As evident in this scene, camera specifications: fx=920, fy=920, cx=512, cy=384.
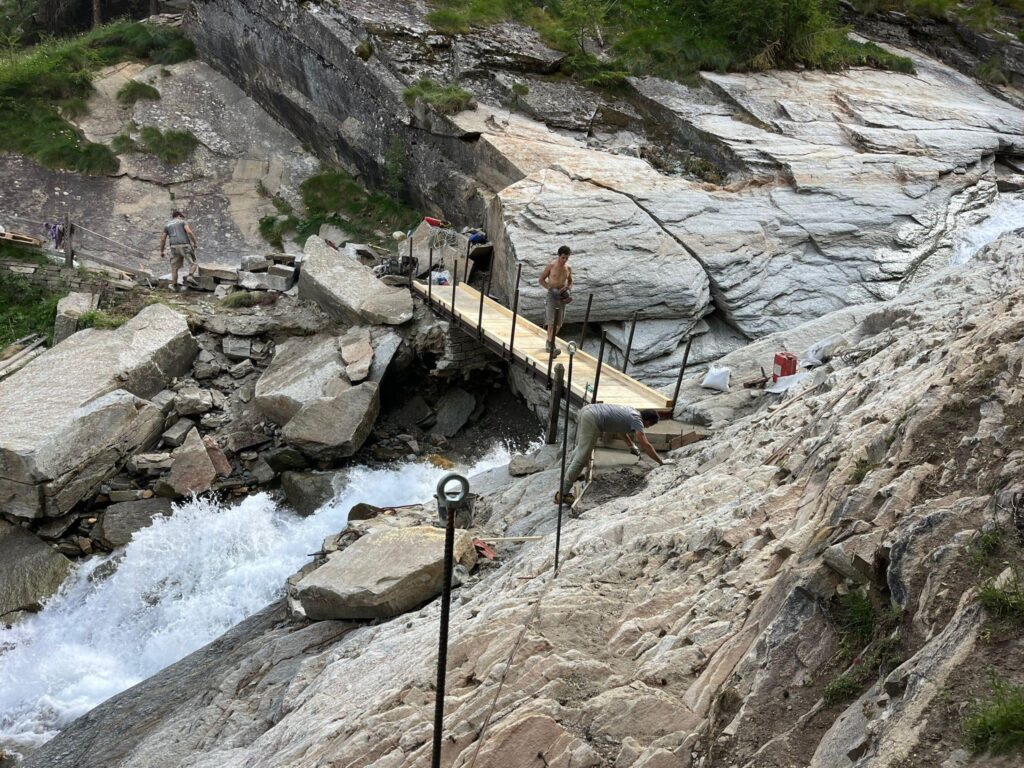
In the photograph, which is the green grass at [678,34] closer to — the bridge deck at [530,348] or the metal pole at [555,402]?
the bridge deck at [530,348]

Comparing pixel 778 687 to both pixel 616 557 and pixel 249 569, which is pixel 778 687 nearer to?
pixel 616 557

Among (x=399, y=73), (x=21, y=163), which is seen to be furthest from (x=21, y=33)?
(x=399, y=73)

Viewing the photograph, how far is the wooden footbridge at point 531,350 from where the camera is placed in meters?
12.4

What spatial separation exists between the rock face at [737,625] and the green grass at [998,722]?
108 mm

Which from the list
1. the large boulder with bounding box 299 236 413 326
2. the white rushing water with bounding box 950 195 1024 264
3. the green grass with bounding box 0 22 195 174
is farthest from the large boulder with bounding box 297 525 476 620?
the green grass with bounding box 0 22 195 174

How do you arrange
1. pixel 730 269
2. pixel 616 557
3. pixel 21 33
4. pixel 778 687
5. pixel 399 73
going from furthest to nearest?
1. pixel 21 33
2. pixel 399 73
3. pixel 730 269
4. pixel 616 557
5. pixel 778 687

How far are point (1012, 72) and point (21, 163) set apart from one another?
2588cm

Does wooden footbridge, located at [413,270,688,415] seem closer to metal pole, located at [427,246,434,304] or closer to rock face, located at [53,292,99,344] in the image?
metal pole, located at [427,246,434,304]

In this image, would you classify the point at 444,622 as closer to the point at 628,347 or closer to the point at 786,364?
the point at 786,364

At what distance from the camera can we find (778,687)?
17.5ft

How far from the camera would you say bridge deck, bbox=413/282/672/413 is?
12.5 m

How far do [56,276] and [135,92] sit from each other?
328 inches

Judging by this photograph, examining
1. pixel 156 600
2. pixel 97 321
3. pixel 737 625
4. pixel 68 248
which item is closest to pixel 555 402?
pixel 156 600

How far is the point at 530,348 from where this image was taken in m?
14.0
